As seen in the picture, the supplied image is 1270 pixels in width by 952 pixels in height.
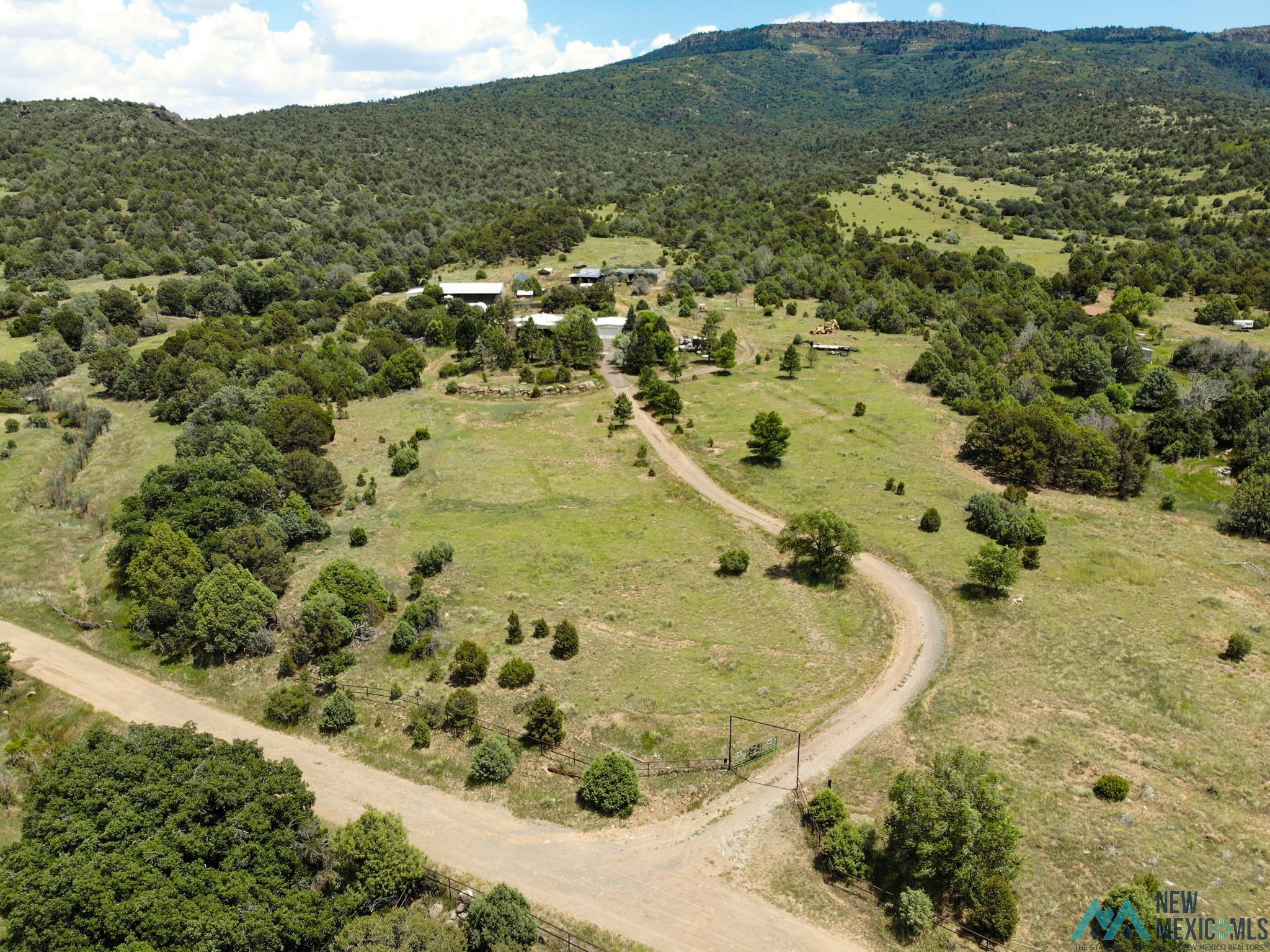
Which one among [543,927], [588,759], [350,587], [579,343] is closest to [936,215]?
[579,343]

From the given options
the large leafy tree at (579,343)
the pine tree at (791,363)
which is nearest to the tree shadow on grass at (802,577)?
the pine tree at (791,363)

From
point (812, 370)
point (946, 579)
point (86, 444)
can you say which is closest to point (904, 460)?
point (946, 579)

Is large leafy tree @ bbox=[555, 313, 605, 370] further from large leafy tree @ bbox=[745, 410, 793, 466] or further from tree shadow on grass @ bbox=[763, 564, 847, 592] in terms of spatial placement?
tree shadow on grass @ bbox=[763, 564, 847, 592]

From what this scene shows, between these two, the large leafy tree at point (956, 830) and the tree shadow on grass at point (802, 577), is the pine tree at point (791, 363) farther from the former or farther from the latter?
the large leafy tree at point (956, 830)

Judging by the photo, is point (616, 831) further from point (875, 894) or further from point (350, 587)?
point (350, 587)

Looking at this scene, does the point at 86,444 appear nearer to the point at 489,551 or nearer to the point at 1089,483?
the point at 489,551

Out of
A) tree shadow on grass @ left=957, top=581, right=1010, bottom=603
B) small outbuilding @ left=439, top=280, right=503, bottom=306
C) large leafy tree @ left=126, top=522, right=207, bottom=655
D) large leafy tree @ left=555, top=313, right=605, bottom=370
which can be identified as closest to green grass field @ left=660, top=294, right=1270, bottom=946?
tree shadow on grass @ left=957, top=581, right=1010, bottom=603
